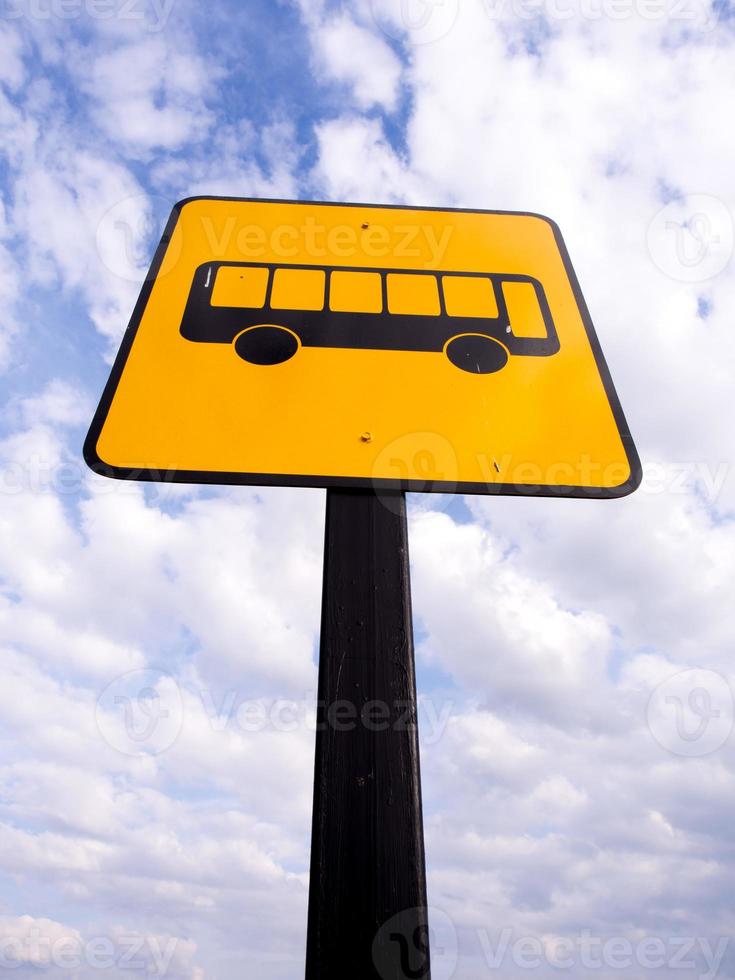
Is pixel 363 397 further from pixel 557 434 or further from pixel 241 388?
pixel 557 434

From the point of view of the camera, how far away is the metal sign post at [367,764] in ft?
3.68

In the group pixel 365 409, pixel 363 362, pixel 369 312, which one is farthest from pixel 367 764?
pixel 369 312

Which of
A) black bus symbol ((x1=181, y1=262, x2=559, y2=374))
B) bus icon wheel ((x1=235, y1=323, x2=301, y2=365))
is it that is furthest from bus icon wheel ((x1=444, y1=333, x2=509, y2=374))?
bus icon wheel ((x1=235, y1=323, x2=301, y2=365))

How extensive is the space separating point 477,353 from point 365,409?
36 cm

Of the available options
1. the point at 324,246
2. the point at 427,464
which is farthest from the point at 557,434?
the point at 324,246

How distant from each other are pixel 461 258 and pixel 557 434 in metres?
0.70

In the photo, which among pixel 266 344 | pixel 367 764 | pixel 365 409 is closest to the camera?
pixel 367 764

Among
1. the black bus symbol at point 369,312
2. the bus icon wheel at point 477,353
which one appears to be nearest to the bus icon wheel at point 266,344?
the black bus symbol at point 369,312

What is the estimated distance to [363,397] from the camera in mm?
1663

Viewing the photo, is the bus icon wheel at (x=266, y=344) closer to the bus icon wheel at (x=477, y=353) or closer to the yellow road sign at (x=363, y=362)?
the yellow road sign at (x=363, y=362)

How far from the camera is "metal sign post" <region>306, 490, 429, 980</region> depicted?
112cm

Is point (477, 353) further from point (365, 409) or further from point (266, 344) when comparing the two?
point (266, 344)

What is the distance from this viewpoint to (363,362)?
5.69ft

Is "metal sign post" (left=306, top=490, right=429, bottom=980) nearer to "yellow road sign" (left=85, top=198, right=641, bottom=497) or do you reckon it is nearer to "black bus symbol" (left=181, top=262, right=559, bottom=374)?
"yellow road sign" (left=85, top=198, right=641, bottom=497)
